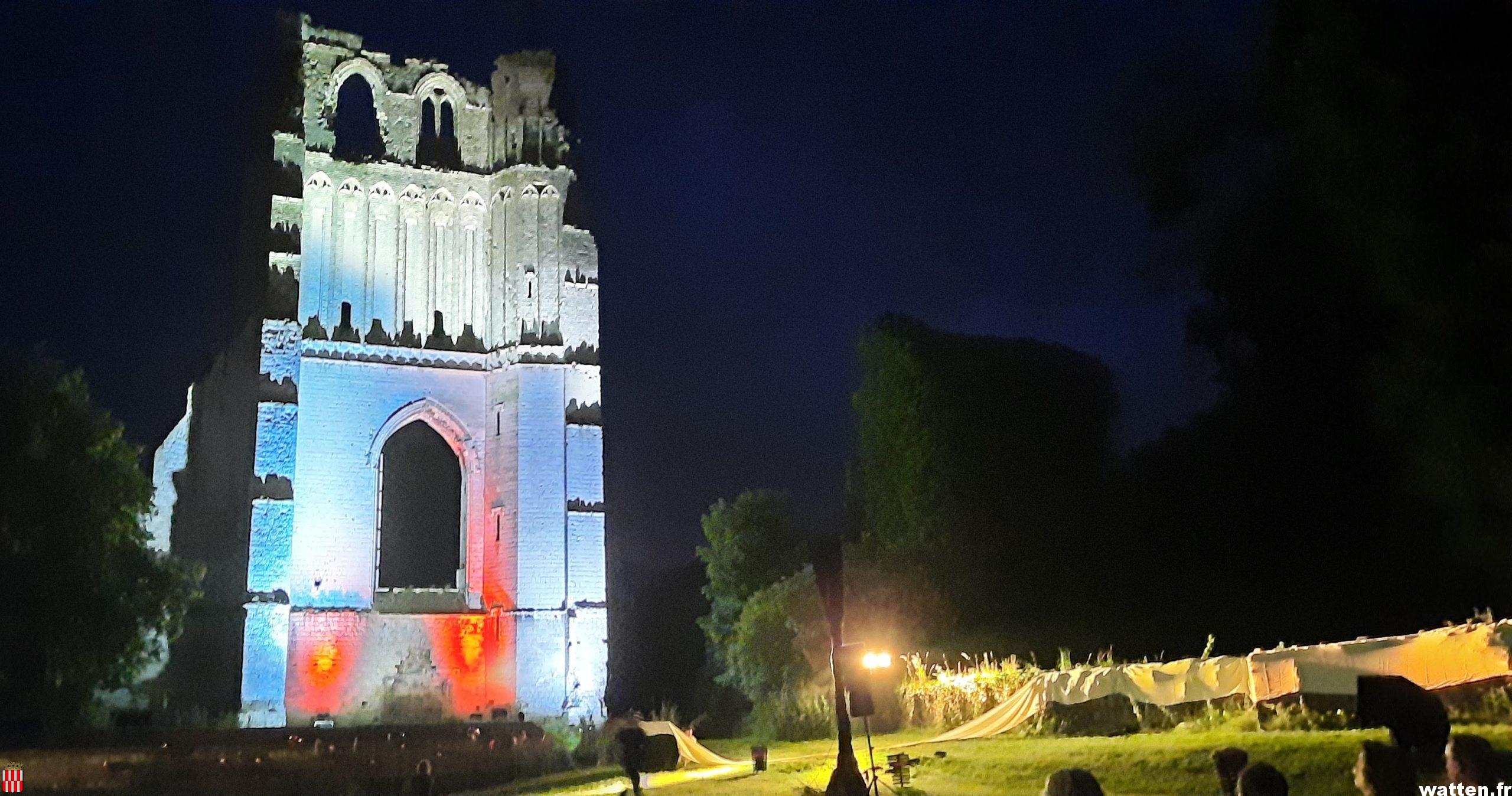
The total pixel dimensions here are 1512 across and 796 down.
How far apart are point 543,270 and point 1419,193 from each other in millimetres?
22138

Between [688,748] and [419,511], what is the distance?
1449 cm

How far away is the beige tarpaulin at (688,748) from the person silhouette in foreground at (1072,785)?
10.2 meters

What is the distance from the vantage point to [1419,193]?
941 cm

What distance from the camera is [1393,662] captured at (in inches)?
403

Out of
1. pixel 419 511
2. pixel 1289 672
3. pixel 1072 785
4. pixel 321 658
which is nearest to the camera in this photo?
pixel 1072 785

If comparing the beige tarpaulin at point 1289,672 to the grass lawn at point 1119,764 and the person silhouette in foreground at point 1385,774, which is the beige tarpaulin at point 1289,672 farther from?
the person silhouette in foreground at point 1385,774

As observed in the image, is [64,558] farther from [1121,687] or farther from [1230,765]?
[1230,765]

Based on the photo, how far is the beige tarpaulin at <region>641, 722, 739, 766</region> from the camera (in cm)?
1573

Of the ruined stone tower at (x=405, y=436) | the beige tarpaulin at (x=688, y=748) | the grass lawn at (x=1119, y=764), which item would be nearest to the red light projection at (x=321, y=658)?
the ruined stone tower at (x=405, y=436)

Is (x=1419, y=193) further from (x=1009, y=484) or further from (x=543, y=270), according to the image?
(x=543, y=270)

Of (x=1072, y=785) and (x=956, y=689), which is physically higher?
(x=956, y=689)

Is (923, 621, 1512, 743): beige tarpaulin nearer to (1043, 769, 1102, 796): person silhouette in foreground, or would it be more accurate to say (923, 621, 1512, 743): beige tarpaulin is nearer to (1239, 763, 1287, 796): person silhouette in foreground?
(1239, 763, 1287, 796): person silhouette in foreground

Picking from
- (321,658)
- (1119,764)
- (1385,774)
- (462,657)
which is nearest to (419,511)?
(462,657)

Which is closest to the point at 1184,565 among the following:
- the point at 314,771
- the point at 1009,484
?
the point at 1009,484
